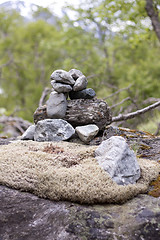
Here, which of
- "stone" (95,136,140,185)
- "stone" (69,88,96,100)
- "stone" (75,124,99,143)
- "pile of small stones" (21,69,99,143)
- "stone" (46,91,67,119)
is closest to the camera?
"stone" (95,136,140,185)

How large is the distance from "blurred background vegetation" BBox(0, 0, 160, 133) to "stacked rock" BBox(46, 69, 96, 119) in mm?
3746

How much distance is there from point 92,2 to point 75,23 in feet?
6.56

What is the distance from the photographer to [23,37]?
24.2 m

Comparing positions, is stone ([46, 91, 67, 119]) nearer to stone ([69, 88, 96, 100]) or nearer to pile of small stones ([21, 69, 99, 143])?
pile of small stones ([21, 69, 99, 143])

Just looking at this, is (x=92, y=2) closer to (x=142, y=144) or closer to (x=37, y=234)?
(x=142, y=144)

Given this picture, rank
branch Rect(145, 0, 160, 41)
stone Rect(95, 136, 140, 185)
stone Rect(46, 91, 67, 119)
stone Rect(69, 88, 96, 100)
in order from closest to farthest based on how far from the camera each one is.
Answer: stone Rect(95, 136, 140, 185) → stone Rect(46, 91, 67, 119) → stone Rect(69, 88, 96, 100) → branch Rect(145, 0, 160, 41)

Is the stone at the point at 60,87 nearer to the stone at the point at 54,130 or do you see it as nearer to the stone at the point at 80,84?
the stone at the point at 80,84

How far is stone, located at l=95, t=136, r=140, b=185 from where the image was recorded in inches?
141

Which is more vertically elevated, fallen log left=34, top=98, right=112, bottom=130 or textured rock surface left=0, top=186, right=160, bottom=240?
fallen log left=34, top=98, right=112, bottom=130

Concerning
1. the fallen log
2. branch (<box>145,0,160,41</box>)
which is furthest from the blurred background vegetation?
the fallen log

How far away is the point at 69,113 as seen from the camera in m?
5.90

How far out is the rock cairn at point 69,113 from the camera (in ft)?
18.5

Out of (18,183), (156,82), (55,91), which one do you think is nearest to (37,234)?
(18,183)

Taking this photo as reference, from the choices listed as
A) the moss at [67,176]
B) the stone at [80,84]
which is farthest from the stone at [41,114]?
the moss at [67,176]
